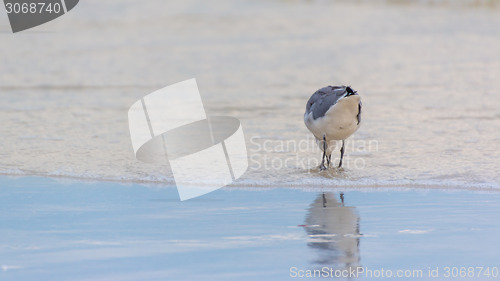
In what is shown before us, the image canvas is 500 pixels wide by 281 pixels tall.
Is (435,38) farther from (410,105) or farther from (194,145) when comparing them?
(194,145)

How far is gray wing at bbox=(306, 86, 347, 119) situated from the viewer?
22.7 ft

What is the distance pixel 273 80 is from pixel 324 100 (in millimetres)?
7807

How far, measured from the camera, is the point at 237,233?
5.10 m

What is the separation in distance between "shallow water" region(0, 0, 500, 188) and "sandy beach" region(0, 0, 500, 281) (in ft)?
0.16

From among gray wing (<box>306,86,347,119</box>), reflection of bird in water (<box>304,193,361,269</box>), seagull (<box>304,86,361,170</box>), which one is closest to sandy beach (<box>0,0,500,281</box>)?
reflection of bird in water (<box>304,193,361,269</box>)

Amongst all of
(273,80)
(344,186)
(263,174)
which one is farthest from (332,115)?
(273,80)

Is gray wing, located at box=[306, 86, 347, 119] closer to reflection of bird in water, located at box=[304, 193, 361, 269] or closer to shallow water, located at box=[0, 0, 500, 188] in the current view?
shallow water, located at box=[0, 0, 500, 188]

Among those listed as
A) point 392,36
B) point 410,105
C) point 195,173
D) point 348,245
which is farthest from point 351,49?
point 348,245

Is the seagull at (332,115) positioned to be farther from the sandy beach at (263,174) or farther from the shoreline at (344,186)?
the shoreline at (344,186)

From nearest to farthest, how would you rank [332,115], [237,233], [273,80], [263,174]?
[237,233] < [332,115] < [263,174] < [273,80]

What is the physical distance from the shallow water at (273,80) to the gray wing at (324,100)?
54 centimetres

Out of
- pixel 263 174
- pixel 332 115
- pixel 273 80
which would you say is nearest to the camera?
pixel 332 115

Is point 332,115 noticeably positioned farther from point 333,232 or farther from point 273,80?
point 273,80

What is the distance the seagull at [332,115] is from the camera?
6906mm
